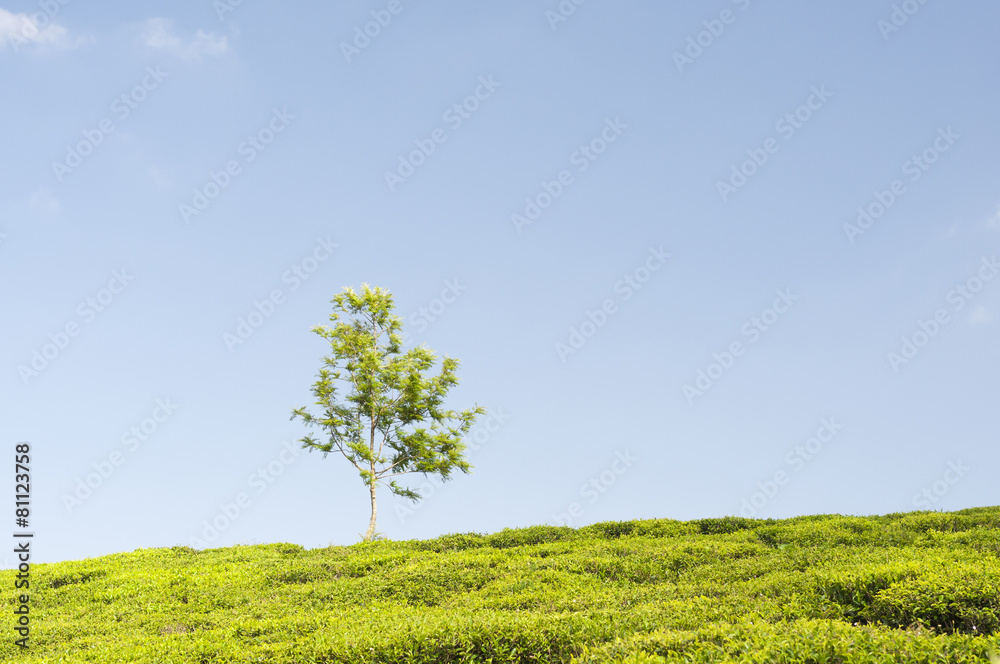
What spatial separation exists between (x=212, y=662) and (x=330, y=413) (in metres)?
18.6

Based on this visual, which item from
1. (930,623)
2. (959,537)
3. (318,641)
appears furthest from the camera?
(959,537)

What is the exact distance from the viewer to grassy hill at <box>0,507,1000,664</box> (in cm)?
752

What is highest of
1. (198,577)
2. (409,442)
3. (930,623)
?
(409,442)

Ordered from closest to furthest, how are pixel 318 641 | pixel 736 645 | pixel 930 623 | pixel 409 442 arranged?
pixel 736 645
pixel 930 623
pixel 318 641
pixel 409 442

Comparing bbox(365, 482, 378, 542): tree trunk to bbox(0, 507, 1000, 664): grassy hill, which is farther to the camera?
bbox(365, 482, 378, 542): tree trunk

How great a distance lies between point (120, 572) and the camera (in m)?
18.6

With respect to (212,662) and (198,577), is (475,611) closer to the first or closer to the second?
(212,662)

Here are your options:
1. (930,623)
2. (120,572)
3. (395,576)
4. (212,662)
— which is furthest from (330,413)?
(930,623)

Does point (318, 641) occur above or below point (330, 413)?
below

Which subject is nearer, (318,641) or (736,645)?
(736,645)

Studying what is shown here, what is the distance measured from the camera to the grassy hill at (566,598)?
7.52 meters

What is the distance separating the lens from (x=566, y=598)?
1062 centimetres

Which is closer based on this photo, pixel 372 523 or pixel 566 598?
pixel 566 598

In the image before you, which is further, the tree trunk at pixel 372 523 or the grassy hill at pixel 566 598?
the tree trunk at pixel 372 523
